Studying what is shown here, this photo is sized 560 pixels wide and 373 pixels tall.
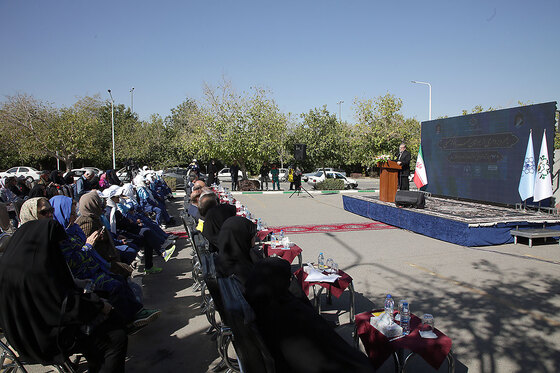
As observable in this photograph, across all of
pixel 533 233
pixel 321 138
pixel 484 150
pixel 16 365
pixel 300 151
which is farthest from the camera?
pixel 321 138

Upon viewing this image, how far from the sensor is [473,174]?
12.5 meters

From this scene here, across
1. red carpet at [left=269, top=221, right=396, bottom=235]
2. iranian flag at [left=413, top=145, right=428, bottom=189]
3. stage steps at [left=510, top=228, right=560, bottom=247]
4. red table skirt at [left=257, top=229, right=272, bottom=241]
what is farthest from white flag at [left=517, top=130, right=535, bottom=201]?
red table skirt at [left=257, top=229, right=272, bottom=241]

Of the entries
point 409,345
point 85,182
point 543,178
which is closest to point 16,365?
point 409,345

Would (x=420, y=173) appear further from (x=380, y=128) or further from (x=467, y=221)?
(x=380, y=128)

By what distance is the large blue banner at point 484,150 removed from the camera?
10.5m

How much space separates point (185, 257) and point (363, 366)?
591 cm

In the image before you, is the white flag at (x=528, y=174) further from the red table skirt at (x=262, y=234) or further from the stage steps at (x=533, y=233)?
the red table skirt at (x=262, y=234)

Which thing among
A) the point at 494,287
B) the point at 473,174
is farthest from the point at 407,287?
the point at 473,174

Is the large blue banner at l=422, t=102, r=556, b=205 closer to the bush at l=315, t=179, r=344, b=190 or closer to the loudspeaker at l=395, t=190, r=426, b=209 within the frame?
the loudspeaker at l=395, t=190, r=426, b=209

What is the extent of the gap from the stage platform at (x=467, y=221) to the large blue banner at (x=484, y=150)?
0.99 metres

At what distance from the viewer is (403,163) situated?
12.3 meters

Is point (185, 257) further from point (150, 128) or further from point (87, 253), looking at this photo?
point (150, 128)

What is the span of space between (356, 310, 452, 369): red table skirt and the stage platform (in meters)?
6.19

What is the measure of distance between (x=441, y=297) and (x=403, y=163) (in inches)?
297
